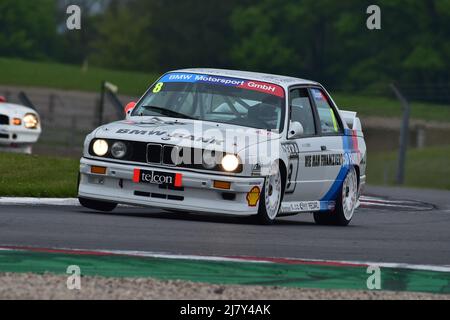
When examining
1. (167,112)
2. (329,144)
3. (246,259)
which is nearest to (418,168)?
(329,144)

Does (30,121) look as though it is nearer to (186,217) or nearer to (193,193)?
(186,217)

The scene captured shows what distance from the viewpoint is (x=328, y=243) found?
10.8m

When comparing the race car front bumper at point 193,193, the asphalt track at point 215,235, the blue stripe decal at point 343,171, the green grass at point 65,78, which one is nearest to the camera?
the asphalt track at point 215,235

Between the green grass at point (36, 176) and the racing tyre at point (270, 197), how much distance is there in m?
3.29

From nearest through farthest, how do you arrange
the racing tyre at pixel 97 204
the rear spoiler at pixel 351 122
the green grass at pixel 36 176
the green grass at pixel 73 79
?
the racing tyre at pixel 97 204 → the rear spoiler at pixel 351 122 → the green grass at pixel 36 176 → the green grass at pixel 73 79

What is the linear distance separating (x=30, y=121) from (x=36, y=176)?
15.8ft

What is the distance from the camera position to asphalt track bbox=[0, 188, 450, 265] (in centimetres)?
976

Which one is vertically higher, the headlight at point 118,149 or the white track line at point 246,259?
the headlight at point 118,149

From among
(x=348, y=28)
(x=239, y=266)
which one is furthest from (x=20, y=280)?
(x=348, y=28)

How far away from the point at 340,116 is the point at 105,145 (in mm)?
3129

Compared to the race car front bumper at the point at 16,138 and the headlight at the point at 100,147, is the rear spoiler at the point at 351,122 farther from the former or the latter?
the race car front bumper at the point at 16,138

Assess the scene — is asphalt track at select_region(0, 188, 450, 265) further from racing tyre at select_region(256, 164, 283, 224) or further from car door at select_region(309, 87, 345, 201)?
car door at select_region(309, 87, 345, 201)

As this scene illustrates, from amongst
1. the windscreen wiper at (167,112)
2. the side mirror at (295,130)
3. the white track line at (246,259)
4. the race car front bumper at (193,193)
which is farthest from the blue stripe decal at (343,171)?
the white track line at (246,259)

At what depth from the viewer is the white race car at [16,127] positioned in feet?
66.6
